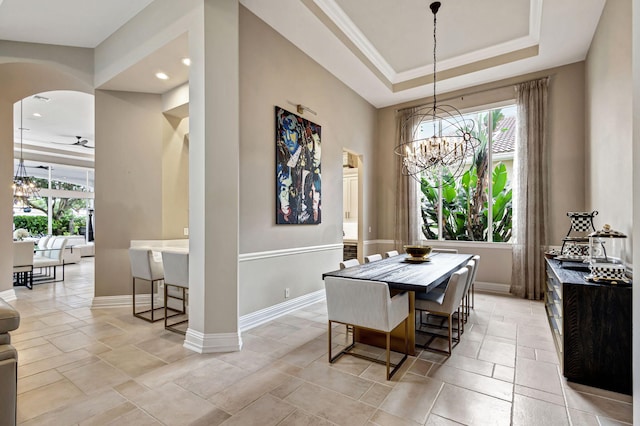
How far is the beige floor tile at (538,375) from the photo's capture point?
7.61 ft

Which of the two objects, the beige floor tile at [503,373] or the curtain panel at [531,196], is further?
the curtain panel at [531,196]

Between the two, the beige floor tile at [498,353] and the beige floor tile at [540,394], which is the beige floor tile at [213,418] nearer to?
the beige floor tile at [540,394]

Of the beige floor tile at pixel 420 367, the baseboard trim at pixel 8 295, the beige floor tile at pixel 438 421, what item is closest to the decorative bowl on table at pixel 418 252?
the beige floor tile at pixel 420 367

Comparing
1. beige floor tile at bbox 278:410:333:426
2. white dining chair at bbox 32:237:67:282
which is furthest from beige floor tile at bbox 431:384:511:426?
white dining chair at bbox 32:237:67:282

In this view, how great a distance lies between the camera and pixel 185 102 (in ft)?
14.6

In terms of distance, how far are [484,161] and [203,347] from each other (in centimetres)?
534

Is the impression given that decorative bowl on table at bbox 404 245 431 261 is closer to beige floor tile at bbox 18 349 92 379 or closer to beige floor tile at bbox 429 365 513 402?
beige floor tile at bbox 429 365 513 402

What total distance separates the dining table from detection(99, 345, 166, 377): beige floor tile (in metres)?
1.63

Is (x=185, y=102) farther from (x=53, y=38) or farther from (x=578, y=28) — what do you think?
(x=578, y=28)

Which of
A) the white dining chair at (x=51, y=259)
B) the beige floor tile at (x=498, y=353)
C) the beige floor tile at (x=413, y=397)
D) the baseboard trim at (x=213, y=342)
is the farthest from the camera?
the white dining chair at (x=51, y=259)

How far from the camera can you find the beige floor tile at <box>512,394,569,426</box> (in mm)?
1911

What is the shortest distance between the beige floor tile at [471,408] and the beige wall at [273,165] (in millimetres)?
2236

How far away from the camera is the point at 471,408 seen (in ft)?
6.72

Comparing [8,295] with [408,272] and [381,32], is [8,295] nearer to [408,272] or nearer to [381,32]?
[408,272]
